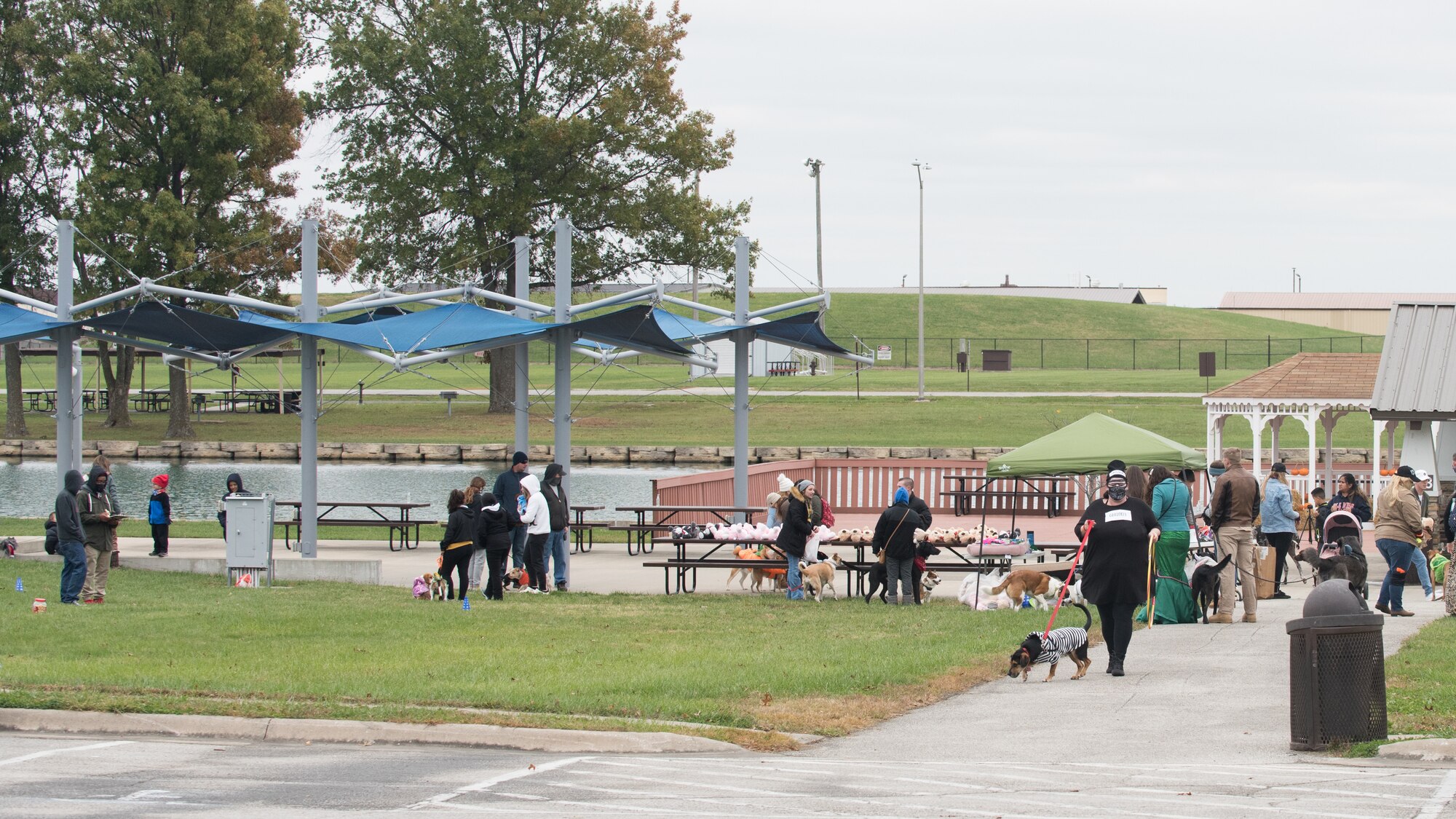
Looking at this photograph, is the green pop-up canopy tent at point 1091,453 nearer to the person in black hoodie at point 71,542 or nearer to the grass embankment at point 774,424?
the person in black hoodie at point 71,542

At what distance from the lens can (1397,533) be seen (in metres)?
15.3

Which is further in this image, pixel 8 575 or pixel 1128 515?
pixel 8 575

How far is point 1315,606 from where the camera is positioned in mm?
9016

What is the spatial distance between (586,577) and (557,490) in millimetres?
2040

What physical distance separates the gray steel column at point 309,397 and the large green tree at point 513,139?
1282 inches

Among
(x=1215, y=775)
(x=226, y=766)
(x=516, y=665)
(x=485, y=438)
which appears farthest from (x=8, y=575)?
(x=485, y=438)

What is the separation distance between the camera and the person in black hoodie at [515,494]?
1755 cm

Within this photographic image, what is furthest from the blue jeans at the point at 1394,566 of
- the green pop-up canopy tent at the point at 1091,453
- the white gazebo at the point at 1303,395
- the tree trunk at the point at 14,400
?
the tree trunk at the point at 14,400

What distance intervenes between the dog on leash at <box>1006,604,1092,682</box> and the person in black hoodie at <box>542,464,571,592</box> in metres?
7.30

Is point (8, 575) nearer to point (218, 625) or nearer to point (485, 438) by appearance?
point (218, 625)

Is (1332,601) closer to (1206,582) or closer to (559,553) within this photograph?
(1206,582)

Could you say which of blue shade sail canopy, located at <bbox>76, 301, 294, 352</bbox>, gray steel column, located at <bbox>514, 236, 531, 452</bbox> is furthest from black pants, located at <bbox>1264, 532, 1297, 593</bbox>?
blue shade sail canopy, located at <bbox>76, 301, 294, 352</bbox>

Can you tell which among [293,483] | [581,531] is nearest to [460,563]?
[581,531]

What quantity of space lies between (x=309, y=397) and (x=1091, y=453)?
32.5 ft
